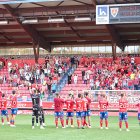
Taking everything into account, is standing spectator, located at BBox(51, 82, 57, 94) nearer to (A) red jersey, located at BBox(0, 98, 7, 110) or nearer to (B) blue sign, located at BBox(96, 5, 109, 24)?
(B) blue sign, located at BBox(96, 5, 109, 24)

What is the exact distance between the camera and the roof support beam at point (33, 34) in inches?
1453

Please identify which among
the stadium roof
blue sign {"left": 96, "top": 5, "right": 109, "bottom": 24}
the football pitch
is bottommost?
the football pitch

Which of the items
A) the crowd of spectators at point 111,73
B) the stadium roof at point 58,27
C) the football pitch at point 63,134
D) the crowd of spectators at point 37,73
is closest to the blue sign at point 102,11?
the stadium roof at point 58,27

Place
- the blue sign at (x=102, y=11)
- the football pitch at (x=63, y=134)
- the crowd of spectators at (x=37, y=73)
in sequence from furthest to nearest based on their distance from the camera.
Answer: the crowd of spectators at (x=37, y=73)
the blue sign at (x=102, y=11)
the football pitch at (x=63, y=134)

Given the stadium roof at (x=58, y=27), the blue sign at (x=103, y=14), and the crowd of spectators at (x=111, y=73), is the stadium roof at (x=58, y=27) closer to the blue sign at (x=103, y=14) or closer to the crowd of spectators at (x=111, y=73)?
the crowd of spectators at (x=111, y=73)

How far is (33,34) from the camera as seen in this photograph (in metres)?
42.8

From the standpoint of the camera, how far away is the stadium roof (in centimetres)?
3578

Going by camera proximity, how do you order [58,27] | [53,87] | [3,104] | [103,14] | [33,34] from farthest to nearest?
[33,34] → [58,27] → [53,87] → [103,14] → [3,104]

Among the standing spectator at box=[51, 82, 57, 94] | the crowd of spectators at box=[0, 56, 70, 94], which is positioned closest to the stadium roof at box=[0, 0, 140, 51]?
the crowd of spectators at box=[0, 56, 70, 94]

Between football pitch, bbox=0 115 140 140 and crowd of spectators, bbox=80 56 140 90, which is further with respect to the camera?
crowd of spectators, bbox=80 56 140 90

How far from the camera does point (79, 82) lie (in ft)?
131

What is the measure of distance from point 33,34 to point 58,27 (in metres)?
2.65

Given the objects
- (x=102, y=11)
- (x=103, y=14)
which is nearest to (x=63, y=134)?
(x=103, y=14)

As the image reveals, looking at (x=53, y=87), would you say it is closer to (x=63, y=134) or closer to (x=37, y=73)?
(x=37, y=73)
